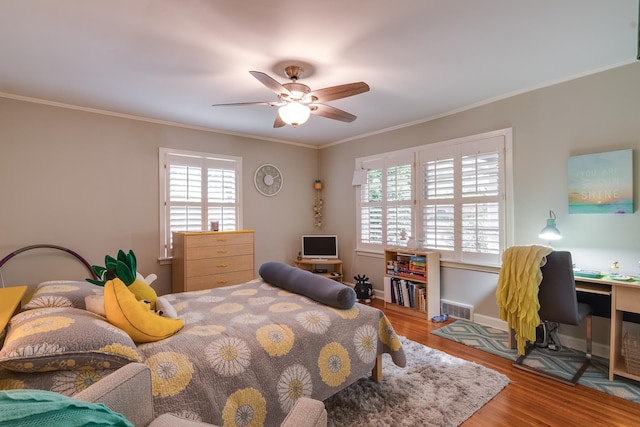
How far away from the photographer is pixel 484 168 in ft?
11.4

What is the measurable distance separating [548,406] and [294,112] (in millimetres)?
2702

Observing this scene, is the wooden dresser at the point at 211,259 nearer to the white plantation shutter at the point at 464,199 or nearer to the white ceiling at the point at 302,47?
the white ceiling at the point at 302,47

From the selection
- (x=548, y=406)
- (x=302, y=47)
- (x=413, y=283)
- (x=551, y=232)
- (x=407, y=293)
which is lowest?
(x=548, y=406)

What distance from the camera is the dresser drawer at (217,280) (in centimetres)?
371

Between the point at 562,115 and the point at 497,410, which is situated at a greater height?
the point at 562,115

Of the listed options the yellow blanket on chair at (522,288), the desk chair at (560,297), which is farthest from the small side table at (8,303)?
the desk chair at (560,297)

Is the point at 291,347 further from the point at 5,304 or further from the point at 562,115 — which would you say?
the point at 562,115

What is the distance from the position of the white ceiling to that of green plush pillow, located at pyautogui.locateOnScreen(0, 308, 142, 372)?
5.71 feet

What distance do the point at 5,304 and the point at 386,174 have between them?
13.3ft

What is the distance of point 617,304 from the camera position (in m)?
2.31

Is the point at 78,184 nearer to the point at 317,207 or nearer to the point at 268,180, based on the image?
the point at 268,180

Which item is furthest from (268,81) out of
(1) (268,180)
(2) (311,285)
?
(1) (268,180)

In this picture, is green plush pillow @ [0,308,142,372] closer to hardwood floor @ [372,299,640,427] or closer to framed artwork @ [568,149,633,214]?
hardwood floor @ [372,299,640,427]

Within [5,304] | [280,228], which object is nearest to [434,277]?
[280,228]
